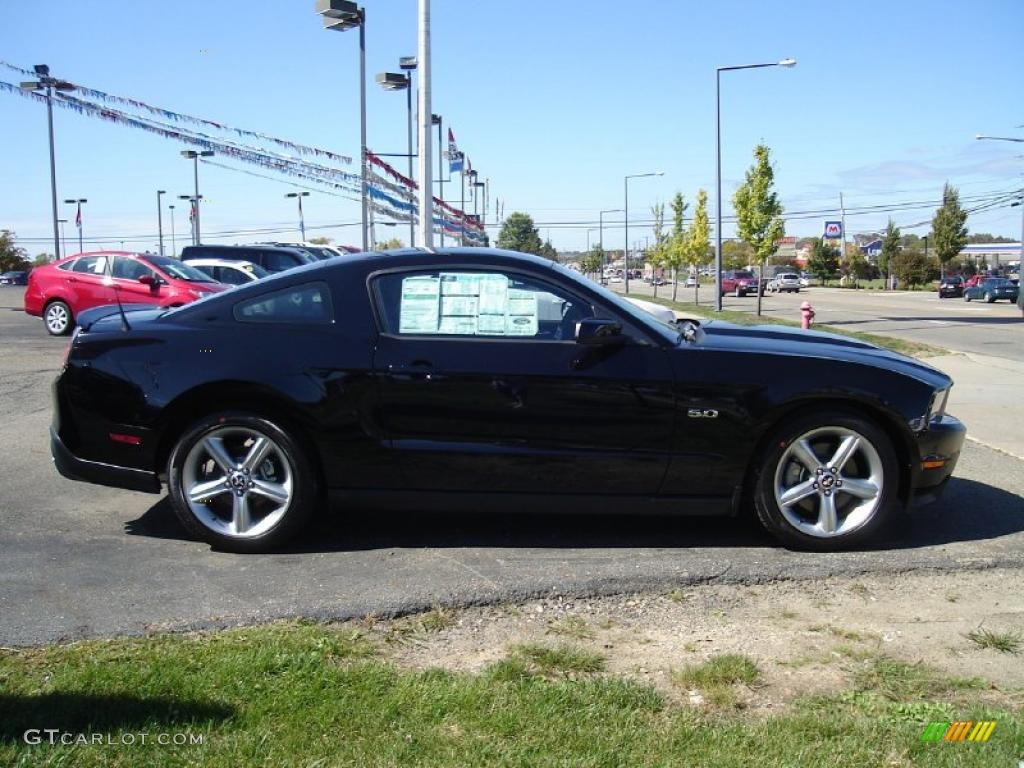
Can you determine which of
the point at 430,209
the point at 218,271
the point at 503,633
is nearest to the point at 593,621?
the point at 503,633

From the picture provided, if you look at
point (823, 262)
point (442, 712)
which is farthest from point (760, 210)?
point (823, 262)

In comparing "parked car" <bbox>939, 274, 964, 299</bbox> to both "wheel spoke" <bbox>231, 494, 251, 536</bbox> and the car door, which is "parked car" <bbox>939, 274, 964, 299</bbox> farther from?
"wheel spoke" <bbox>231, 494, 251, 536</bbox>

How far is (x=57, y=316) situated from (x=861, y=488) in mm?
16034

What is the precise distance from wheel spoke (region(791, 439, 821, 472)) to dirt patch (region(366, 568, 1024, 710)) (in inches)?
23.5

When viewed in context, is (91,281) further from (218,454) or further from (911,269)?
(911,269)

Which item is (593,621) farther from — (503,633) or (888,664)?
Result: (888,664)

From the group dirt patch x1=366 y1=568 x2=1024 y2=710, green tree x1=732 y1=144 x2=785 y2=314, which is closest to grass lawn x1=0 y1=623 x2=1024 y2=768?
dirt patch x1=366 y1=568 x2=1024 y2=710

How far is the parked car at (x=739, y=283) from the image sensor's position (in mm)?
54219

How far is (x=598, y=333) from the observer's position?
4398 mm

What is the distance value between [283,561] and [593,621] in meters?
1.62

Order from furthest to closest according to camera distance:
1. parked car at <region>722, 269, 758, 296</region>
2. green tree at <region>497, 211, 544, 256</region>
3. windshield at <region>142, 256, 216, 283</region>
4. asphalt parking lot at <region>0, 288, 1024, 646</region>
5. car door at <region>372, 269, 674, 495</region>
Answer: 1. green tree at <region>497, 211, 544, 256</region>
2. parked car at <region>722, 269, 758, 296</region>
3. windshield at <region>142, 256, 216, 283</region>
4. car door at <region>372, 269, 674, 495</region>
5. asphalt parking lot at <region>0, 288, 1024, 646</region>

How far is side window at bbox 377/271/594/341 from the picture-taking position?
14.9 feet

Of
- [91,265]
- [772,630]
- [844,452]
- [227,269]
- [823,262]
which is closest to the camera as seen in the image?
[772,630]

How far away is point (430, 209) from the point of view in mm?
12703
